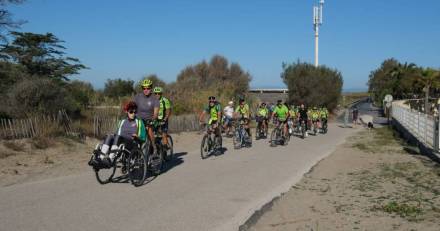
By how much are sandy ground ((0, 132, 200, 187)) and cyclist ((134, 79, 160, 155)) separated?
5.92 ft

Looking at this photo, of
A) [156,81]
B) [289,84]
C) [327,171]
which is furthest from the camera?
[289,84]

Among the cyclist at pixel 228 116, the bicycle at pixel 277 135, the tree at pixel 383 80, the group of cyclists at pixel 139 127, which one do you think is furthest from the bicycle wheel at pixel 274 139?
the tree at pixel 383 80

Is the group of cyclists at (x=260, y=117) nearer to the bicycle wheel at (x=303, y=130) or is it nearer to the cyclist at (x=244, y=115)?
the cyclist at (x=244, y=115)

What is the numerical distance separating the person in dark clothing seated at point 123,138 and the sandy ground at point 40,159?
1910mm

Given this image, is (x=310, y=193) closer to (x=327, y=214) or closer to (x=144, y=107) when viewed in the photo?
(x=327, y=214)

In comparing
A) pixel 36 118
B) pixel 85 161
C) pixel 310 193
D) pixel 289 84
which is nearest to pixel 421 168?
pixel 310 193

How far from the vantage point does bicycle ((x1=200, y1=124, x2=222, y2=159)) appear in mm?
13421

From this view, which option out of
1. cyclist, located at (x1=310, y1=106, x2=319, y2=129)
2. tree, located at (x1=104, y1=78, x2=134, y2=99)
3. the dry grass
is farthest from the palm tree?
the dry grass

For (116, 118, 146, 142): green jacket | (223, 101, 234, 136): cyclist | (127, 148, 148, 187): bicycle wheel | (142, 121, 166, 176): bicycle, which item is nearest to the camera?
(127, 148, 148, 187): bicycle wheel

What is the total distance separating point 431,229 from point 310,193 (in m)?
2.67

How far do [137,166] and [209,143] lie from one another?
4893 mm

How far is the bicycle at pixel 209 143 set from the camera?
44.0 feet

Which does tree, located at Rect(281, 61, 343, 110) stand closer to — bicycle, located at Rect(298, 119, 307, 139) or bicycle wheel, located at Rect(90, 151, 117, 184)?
bicycle, located at Rect(298, 119, 307, 139)

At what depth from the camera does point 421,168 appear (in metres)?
12.6
